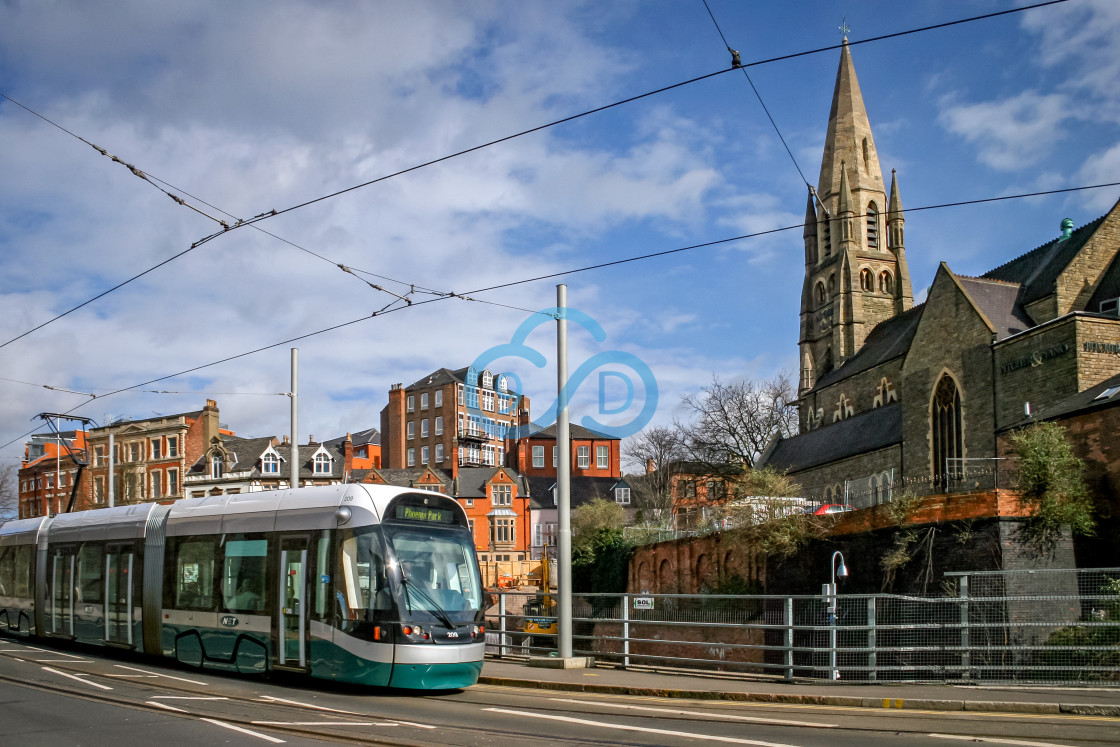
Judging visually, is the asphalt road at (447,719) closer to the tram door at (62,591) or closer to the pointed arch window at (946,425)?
the tram door at (62,591)

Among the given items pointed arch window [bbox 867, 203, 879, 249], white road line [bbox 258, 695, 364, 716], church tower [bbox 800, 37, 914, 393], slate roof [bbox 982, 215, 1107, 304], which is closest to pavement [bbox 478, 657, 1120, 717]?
white road line [bbox 258, 695, 364, 716]

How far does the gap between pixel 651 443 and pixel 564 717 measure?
6214 centimetres

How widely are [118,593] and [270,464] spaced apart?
47.8 m

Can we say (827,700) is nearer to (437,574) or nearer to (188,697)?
(437,574)

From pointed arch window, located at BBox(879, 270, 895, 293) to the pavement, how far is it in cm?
6132

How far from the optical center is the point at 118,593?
Answer: 17.5 m

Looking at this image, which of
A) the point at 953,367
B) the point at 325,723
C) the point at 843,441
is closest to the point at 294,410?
the point at 325,723

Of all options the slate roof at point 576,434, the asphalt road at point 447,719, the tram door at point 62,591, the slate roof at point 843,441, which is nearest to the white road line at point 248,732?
the asphalt road at point 447,719

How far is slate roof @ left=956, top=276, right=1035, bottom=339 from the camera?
120 feet

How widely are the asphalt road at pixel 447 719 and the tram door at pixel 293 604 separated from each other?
539 mm

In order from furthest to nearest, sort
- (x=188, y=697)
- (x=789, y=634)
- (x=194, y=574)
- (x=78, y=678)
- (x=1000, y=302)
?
(x=1000, y=302), (x=194, y=574), (x=78, y=678), (x=789, y=634), (x=188, y=697)

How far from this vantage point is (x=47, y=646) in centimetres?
2088

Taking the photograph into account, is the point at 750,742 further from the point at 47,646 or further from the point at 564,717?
the point at 47,646

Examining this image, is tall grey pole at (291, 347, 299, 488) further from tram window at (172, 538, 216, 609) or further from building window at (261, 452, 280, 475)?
building window at (261, 452, 280, 475)
